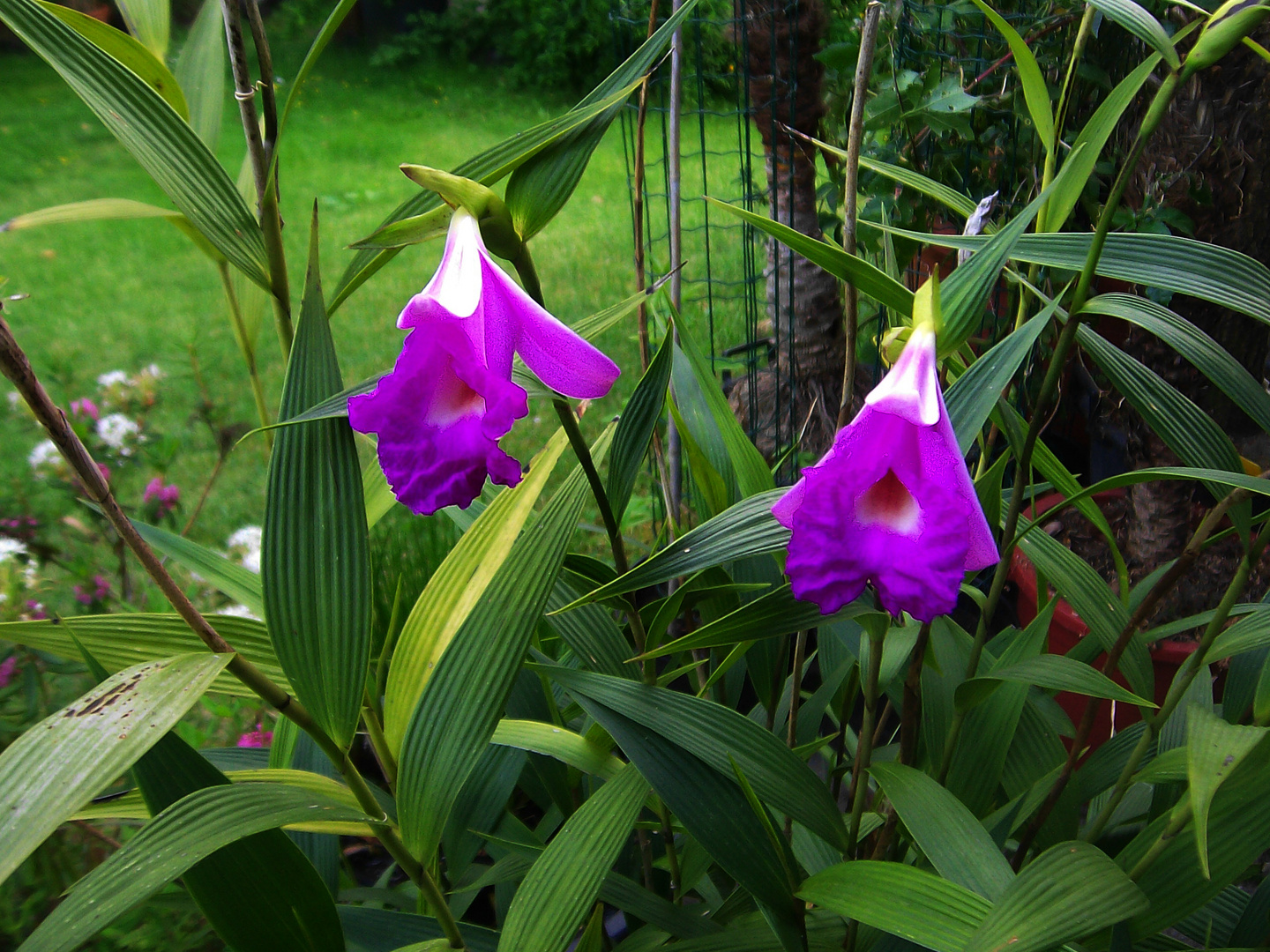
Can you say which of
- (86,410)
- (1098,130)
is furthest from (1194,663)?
(86,410)

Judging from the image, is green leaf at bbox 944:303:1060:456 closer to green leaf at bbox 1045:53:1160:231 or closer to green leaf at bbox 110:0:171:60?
green leaf at bbox 1045:53:1160:231

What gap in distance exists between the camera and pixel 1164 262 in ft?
1.95

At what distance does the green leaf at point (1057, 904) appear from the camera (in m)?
0.51

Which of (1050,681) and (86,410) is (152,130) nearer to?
(1050,681)

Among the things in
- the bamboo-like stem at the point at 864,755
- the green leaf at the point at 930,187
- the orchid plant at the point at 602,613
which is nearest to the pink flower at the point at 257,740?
the orchid plant at the point at 602,613

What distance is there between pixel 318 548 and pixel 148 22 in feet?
1.58

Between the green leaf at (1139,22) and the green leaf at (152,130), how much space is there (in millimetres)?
564

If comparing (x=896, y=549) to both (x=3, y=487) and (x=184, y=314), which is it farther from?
(x=184, y=314)

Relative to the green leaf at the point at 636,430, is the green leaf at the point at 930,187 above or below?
above

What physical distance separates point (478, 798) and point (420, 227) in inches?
22.6

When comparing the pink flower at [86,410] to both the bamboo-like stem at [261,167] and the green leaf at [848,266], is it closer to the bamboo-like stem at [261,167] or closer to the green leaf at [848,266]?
the bamboo-like stem at [261,167]

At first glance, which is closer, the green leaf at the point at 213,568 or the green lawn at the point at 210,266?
the green leaf at the point at 213,568

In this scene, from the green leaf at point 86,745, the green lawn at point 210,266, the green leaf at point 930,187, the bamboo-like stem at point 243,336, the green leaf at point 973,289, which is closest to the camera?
the green leaf at point 86,745

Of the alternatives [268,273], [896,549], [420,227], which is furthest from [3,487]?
[896,549]
